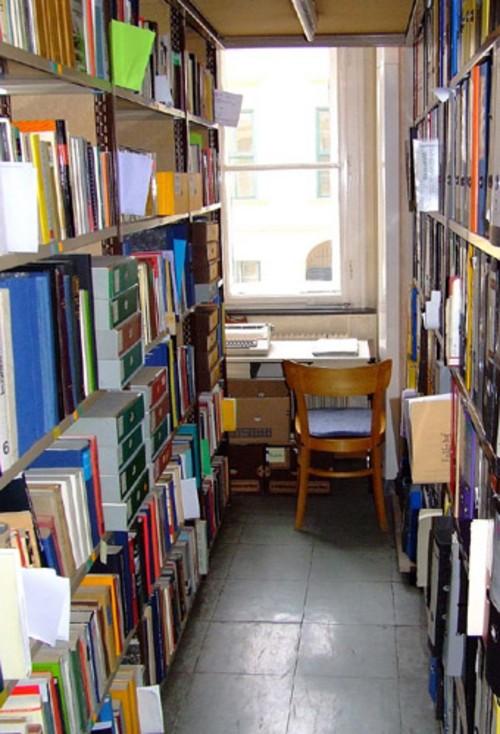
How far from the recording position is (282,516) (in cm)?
454

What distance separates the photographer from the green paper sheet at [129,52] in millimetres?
2352

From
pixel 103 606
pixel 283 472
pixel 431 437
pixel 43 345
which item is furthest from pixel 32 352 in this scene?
pixel 283 472

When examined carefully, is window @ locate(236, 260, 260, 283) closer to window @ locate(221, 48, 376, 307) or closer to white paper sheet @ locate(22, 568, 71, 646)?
window @ locate(221, 48, 376, 307)

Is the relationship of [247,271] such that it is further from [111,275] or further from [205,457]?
[111,275]

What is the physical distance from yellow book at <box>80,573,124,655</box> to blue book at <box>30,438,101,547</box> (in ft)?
0.74

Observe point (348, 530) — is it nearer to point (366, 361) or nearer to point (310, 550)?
point (310, 550)

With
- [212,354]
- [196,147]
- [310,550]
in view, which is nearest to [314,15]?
[196,147]

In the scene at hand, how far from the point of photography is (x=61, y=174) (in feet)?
6.36

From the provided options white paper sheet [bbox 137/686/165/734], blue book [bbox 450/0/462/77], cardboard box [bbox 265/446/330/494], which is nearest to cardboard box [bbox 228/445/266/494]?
cardboard box [bbox 265/446/330/494]

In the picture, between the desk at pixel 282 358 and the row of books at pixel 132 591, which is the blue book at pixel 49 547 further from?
the desk at pixel 282 358

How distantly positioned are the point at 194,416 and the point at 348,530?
112cm

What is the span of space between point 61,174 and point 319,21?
227 cm

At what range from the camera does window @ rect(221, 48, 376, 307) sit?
525 centimetres

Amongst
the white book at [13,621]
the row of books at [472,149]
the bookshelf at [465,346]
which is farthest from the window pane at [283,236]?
the white book at [13,621]
